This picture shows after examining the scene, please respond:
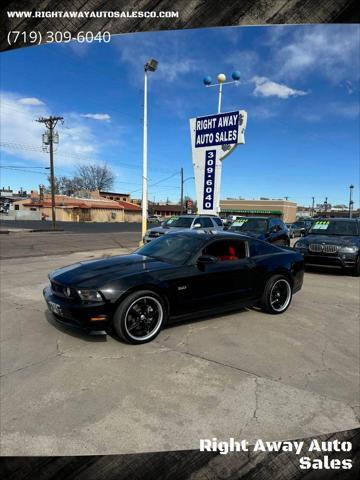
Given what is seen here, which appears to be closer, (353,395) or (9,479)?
(9,479)

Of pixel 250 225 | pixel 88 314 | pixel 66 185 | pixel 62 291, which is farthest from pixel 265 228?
pixel 66 185

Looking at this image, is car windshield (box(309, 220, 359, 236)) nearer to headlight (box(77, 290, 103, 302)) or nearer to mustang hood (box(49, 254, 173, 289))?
mustang hood (box(49, 254, 173, 289))

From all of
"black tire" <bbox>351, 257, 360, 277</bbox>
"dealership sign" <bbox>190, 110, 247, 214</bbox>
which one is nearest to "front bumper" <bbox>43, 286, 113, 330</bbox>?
"black tire" <bbox>351, 257, 360, 277</bbox>

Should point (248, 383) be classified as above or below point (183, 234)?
below

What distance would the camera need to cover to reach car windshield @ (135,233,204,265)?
5.10 m

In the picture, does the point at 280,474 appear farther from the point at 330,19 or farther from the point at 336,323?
the point at 336,323

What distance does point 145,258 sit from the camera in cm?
521

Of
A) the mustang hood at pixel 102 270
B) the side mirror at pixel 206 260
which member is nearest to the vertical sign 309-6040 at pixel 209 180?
the mustang hood at pixel 102 270

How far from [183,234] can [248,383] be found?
112 inches

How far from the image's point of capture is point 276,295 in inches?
232

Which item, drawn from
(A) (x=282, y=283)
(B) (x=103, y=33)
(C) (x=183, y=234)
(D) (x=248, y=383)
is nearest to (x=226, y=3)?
(B) (x=103, y=33)

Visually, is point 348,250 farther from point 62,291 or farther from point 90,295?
point 62,291

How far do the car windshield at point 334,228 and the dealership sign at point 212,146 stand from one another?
4993mm

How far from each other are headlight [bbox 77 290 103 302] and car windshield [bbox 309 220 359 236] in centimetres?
867
